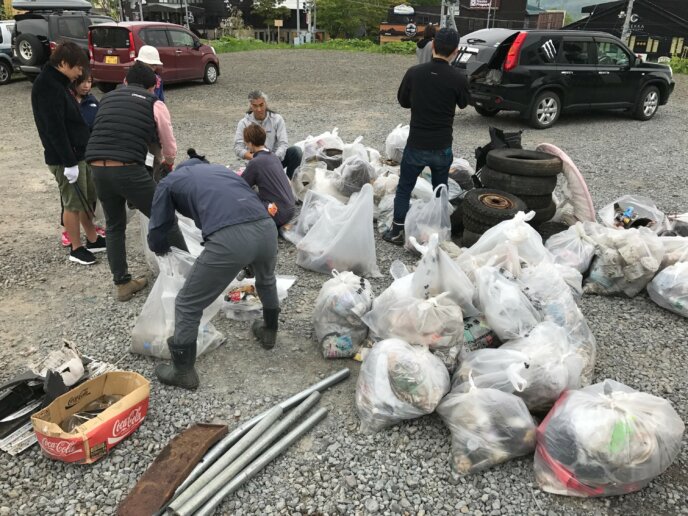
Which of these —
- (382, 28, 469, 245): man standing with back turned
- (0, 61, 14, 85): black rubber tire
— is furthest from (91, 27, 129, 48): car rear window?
(382, 28, 469, 245): man standing with back turned

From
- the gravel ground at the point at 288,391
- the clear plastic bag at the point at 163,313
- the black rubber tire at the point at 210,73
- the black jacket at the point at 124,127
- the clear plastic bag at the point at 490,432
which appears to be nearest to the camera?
the gravel ground at the point at 288,391

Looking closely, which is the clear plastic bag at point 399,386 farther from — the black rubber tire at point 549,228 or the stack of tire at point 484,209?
the black rubber tire at point 549,228

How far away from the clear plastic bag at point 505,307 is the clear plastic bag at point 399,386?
1.68 feet

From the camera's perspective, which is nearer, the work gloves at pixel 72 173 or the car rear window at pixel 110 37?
the work gloves at pixel 72 173

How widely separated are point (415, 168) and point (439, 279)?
5.70 ft

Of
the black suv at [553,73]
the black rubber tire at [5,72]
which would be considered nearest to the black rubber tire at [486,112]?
the black suv at [553,73]

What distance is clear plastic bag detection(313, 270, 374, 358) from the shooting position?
3.31 metres

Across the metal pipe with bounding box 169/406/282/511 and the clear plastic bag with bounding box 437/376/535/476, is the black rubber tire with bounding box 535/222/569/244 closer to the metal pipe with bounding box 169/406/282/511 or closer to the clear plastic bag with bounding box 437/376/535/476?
the clear plastic bag with bounding box 437/376/535/476

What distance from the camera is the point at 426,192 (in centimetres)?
530

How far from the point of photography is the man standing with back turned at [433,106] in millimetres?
4262

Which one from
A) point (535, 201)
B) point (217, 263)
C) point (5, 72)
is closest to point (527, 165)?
point (535, 201)

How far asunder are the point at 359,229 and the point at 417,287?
1.20 m

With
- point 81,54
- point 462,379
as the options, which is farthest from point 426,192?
point 81,54

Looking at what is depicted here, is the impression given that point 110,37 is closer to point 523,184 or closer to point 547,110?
point 547,110
